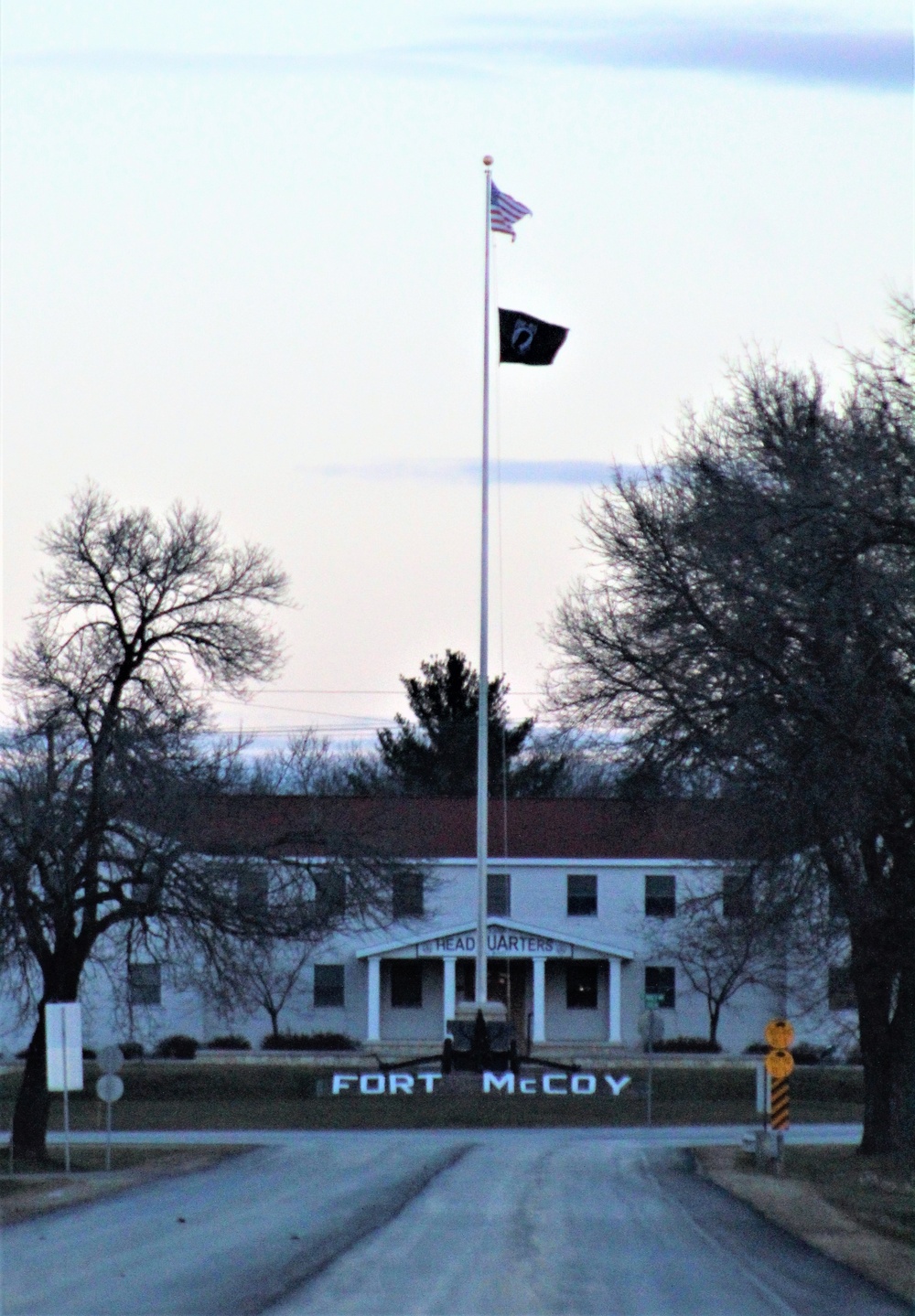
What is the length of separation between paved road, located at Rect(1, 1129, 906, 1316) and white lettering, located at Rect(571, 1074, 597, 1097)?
20160 millimetres

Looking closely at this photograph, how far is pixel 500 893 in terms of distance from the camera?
190 feet

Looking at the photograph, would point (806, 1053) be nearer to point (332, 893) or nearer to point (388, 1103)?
point (388, 1103)

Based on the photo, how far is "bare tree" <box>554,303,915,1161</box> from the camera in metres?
17.1

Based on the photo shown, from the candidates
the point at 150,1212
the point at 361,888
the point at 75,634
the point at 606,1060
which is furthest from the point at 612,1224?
the point at 606,1060

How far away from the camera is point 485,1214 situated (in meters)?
18.7

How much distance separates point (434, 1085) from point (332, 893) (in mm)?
20230

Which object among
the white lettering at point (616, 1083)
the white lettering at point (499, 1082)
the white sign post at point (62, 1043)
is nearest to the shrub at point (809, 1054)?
the white lettering at point (616, 1083)

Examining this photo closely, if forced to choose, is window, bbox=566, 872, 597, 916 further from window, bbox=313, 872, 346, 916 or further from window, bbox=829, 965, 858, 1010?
window, bbox=313, 872, 346, 916

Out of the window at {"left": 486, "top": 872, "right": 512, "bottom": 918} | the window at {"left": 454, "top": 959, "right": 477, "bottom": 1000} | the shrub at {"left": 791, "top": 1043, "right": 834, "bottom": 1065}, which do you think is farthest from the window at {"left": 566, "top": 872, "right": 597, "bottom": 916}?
the shrub at {"left": 791, "top": 1043, "right": 834, "bottom": 1065}

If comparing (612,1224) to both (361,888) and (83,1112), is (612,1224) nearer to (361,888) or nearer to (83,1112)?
(361,888)

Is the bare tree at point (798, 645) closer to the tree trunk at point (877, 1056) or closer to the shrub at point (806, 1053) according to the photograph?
the tree trunk at point (877, 1056)

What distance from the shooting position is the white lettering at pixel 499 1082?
4178 cm

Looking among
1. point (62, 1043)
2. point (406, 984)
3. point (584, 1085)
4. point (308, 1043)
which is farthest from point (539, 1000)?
point (62, 1043)

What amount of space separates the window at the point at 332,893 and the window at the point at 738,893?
5.73 meters
